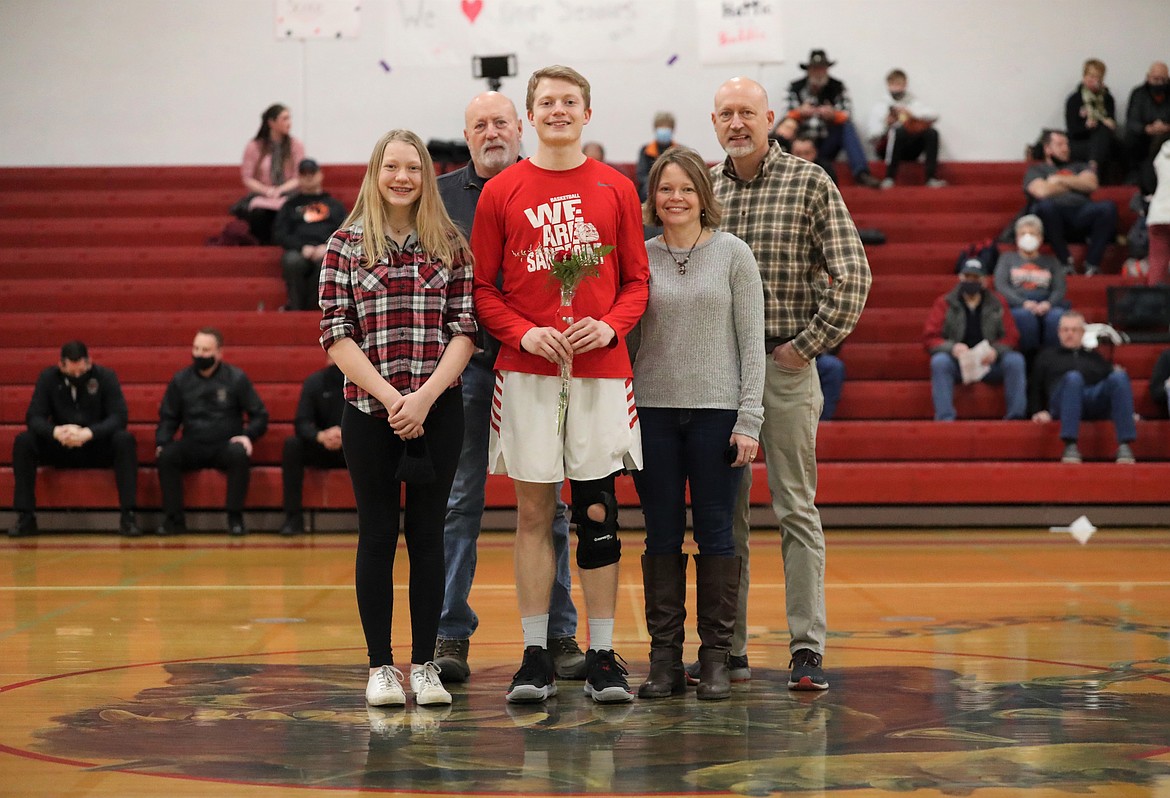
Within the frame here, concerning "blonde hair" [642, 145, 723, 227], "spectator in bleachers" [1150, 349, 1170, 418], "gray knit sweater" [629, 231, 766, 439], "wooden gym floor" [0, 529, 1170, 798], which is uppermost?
"blonde hair" [642, 145, 723, 227]

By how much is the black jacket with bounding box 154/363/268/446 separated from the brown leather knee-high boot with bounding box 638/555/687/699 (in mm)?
5586

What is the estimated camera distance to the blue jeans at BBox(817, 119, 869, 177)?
1238cm

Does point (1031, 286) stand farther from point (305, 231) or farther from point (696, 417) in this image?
point (696, 417)

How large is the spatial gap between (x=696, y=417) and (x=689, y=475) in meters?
0.17

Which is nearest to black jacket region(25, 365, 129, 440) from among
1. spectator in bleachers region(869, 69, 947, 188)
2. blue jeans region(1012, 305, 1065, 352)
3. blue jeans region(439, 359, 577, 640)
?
blue jeans region(439, 359, 577, 640)

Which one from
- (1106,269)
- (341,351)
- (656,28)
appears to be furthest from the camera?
(656,28)

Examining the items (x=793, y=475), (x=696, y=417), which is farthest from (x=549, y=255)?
(x=793, y=475)

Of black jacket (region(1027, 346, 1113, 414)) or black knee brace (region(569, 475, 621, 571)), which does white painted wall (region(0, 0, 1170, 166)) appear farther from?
black knee brace (region(569, 475, 621, 571))

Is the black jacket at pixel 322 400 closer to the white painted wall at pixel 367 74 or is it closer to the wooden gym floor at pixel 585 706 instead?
the wooden gym floor at pixel 585 706

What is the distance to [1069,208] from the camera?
1132cm

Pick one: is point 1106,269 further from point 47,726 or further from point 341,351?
point 47,726

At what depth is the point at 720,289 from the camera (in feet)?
12.1

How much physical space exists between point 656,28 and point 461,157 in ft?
8.74

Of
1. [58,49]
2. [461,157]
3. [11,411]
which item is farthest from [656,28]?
[11,411]
